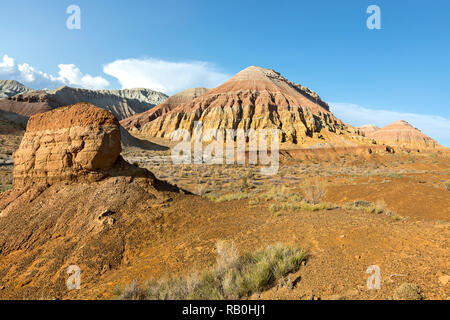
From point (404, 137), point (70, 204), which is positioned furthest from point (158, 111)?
point (404, 137)

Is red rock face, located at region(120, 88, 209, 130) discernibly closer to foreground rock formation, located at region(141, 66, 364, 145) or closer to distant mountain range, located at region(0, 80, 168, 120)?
foreground rock formation, located at region(141, 66, 364, 145)

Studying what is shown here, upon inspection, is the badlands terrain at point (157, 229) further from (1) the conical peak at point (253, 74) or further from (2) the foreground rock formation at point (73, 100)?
(2) the foreground rock formation at point (73, 100)

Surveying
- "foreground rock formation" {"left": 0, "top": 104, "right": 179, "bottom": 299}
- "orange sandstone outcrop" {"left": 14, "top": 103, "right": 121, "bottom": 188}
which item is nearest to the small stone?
"foreground rock formation" {"left": 0, "top": 104, "right": 179, "bottom": 299}

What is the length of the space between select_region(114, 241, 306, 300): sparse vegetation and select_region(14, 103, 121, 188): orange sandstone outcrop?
613cm

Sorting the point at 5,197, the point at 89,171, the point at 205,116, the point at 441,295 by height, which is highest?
the point at 205,116

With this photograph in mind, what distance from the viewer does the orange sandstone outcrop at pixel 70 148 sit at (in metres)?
8.66

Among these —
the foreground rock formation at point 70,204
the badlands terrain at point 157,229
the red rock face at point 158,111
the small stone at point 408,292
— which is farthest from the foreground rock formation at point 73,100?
the small stone at point 408,292

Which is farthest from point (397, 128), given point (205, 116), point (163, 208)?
point (163, 208)

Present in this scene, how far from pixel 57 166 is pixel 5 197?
233 cm

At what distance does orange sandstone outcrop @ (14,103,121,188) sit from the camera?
8.66 meters

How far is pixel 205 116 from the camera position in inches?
2579

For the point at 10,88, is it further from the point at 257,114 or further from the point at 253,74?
the point at 257,114

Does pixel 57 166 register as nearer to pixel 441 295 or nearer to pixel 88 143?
pixel 88 143

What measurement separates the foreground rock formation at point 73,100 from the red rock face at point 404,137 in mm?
126388
